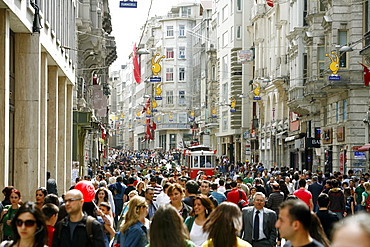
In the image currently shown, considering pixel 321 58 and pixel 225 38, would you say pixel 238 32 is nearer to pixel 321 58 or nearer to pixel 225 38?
pixel 225 38

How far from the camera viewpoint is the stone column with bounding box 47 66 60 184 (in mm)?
27938

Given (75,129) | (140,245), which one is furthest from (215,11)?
(140,245)

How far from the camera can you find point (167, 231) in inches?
255

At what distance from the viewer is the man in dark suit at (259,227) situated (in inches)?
453

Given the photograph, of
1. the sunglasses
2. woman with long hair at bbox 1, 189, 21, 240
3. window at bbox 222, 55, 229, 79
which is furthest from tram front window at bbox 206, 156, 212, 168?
the sunglasses

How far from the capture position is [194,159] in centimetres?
4919

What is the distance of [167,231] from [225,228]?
0.72 metres

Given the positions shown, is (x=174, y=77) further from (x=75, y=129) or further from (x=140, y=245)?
(x=140, y=245)

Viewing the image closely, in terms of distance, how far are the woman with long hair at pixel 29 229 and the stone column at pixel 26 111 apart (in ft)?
50.8

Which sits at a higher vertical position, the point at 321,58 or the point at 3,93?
the point at 321,58

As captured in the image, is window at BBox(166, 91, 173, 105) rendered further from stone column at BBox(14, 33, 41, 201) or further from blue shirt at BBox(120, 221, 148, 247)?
blue shirt at BBox(120, 221, 148, 247)

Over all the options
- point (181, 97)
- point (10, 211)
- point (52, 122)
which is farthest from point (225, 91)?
point (10, 211)

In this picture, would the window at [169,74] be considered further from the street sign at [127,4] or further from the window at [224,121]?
the street sign at [127,4]

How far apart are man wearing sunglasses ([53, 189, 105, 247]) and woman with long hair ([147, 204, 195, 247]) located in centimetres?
146
